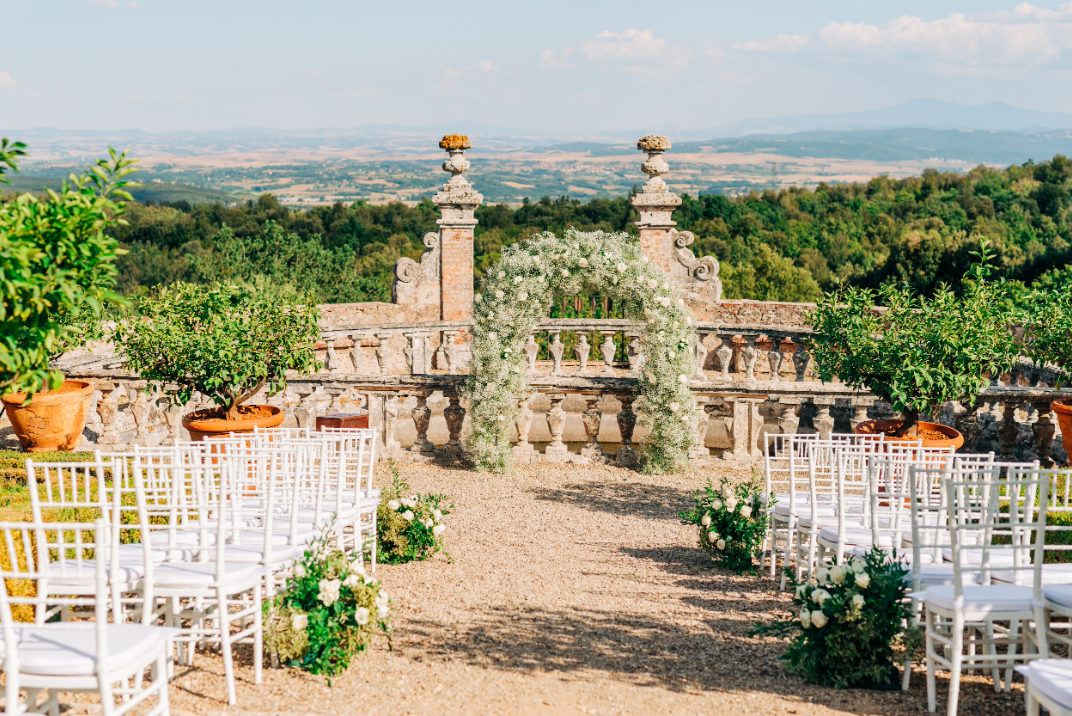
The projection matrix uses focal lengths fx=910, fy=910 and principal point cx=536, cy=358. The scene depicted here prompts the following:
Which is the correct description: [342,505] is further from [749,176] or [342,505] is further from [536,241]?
[749,176]

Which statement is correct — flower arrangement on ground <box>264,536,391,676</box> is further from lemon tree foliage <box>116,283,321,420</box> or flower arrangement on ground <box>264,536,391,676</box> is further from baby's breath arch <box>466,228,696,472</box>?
baby's breath arch <box>466,228,696,472</box>

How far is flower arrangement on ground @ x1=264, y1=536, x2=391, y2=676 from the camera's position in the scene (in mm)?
4301

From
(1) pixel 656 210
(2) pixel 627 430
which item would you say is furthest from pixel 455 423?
(1) pixel 656 210

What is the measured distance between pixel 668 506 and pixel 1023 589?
394 cm

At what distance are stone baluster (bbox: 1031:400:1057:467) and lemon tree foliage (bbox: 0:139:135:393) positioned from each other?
7.79 metres

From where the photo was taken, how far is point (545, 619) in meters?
5.15

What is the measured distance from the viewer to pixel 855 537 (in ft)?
17.2

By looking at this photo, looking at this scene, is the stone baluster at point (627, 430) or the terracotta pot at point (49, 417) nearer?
the terracotta pot at point (49, 417)

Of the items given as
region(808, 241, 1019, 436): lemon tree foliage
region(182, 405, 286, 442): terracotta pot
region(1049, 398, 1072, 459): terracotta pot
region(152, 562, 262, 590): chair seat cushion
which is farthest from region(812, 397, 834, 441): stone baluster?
region(152, 562, 262, 590): chair seat cushion

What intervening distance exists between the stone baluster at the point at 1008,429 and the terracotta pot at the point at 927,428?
835 mm

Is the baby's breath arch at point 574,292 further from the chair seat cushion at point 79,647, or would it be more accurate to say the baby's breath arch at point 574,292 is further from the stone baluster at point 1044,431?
the chair seat cushion at point 79,647

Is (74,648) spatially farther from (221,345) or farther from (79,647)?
(221,345)

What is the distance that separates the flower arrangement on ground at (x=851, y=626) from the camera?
4133 millimetres

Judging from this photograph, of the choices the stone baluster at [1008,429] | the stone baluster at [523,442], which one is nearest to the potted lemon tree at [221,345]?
the stone baluster at [523,442]
